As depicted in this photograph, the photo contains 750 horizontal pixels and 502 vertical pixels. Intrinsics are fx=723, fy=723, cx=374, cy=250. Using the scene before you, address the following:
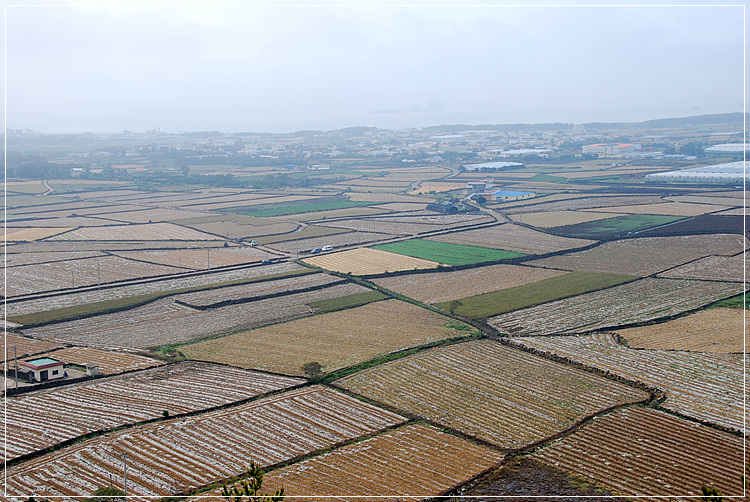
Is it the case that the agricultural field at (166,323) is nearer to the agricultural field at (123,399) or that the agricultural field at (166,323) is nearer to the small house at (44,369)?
the small house at (44,369)

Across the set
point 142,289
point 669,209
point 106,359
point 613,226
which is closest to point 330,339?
point 106,359

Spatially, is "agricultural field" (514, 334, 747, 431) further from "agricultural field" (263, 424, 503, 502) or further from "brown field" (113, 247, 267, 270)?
"brown field" (113, 247, 267, 270)

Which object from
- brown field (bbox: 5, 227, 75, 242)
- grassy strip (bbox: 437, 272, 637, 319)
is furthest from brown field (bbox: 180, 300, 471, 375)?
brown field (bbox: 5, 227, 75, 242)

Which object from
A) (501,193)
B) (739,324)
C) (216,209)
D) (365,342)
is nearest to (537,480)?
(365,342)

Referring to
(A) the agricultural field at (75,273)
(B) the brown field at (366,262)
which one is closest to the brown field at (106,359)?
(A) the agricultural field at (75,273)

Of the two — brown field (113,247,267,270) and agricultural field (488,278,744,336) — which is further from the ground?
brown field (113,247,267,270)

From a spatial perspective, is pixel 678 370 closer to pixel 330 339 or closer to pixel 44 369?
pixel 330 339
